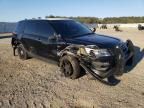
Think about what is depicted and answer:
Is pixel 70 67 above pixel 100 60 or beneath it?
beneath

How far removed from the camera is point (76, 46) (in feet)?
23.0

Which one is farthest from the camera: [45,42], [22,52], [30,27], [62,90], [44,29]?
[22,52]

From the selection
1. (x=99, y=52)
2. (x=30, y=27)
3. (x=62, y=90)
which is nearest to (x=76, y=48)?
(x=99, y=52)

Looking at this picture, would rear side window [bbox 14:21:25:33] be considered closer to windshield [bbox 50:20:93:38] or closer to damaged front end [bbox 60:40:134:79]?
windshield [bbox 50:20:93:38]

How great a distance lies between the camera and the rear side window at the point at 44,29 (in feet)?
26.3

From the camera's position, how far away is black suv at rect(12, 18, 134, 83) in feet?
21.6

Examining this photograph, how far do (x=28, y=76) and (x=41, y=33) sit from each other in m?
1.66

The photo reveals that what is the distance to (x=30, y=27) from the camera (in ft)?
31.0

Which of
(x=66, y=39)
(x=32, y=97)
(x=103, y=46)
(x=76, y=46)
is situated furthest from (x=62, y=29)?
(x=32, y=97)

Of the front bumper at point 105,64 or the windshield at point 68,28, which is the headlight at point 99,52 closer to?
the front bumper at point 105,64

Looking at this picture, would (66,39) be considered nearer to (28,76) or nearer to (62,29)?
(62,29)

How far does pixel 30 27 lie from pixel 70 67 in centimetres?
322

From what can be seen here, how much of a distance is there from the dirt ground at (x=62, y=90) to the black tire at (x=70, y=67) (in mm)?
186

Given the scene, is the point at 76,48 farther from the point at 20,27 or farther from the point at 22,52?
the point at 20,27
